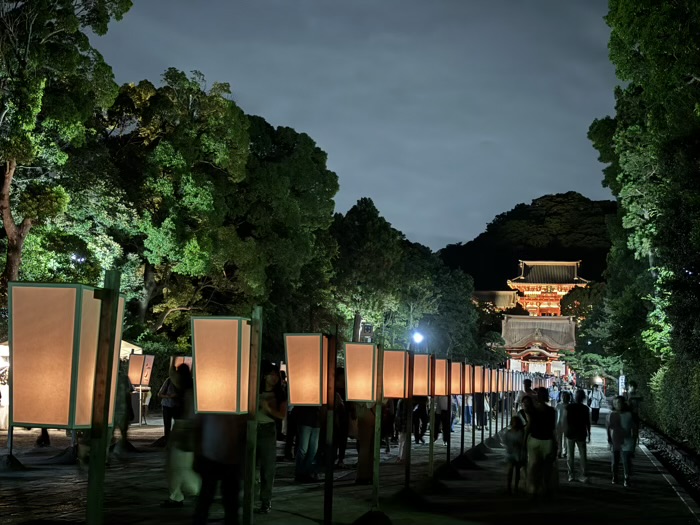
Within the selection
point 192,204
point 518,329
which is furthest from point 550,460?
point 518,329

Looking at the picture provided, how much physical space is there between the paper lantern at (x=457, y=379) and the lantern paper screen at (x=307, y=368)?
7628 mm

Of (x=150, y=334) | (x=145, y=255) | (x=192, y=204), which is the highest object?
(x=192, y=204)

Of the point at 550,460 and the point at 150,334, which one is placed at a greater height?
the point at 150,334

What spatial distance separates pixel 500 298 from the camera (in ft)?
311

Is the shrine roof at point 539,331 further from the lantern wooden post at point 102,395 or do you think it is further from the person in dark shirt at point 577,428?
the lantern wooden post at point 102,395

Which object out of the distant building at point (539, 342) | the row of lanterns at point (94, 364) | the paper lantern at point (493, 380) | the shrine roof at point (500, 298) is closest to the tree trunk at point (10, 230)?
the row of lanterns at point (94, 364)

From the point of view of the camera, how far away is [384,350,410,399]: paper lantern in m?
11.5

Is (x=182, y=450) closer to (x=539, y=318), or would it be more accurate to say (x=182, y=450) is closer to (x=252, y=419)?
(x=252, y=419)

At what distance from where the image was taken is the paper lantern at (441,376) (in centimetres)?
1441

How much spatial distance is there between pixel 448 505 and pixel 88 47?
1402 cm

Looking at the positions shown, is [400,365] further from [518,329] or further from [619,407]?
[518,329]

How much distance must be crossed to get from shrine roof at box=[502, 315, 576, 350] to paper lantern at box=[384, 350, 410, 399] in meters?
68.1

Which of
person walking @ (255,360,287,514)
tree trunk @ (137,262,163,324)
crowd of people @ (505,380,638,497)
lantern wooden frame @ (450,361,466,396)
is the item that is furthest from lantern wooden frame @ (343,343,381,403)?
tree trunk @ (137,262,163,324)

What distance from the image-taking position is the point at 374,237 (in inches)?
1736
